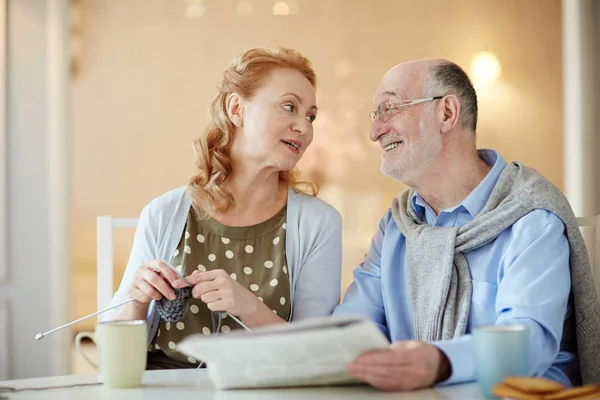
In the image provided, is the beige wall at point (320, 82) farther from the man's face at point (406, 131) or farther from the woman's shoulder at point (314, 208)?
the man's face at point (406, 131)

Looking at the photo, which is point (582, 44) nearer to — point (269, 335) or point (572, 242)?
point (572, 242)

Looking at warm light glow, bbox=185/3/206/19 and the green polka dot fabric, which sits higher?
warm light glow, bbox=185/3/206/19

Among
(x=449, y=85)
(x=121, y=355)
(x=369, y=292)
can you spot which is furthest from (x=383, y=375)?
(x=449, y=85)

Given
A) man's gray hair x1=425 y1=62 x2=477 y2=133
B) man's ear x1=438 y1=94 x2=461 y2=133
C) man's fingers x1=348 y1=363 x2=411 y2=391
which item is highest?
man's gray hair x1=425 y1=62 x2=477 y2=133

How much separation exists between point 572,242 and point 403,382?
54 cm

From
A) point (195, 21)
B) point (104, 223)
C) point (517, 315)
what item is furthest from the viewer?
point (195, 21)

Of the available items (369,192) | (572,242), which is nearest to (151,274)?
(572,242)

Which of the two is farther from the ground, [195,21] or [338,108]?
[195,21]

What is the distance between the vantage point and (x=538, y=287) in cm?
134

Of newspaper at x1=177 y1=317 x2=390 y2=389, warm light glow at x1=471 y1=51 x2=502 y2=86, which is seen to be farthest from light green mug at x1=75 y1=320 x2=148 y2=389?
warm light glow at x1=471 y1=51 x2=502 y2=86

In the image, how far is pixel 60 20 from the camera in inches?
149

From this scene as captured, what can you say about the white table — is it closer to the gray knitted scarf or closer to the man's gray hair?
the gray knitted scarf

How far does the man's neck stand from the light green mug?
787 millimetres

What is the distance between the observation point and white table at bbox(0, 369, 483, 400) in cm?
105
